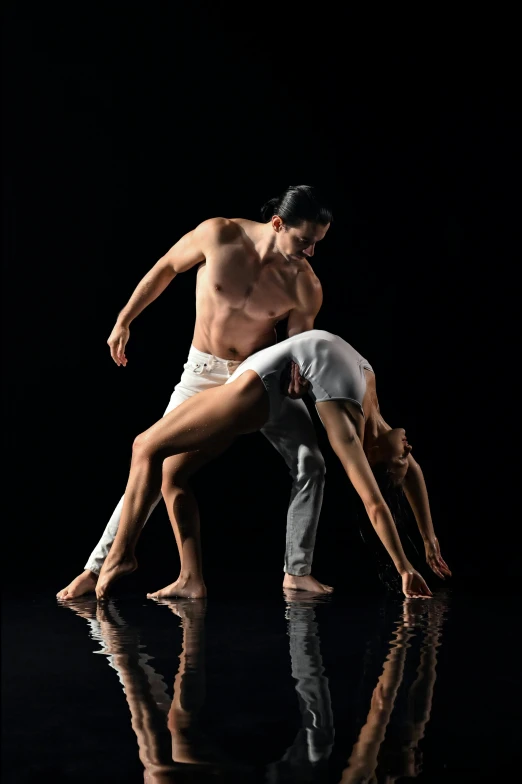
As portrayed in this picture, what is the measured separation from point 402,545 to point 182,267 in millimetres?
1147

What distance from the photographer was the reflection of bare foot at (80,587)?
9.99 feet

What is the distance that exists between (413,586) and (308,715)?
4.30 ft

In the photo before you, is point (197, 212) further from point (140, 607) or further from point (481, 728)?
point (481, 728)

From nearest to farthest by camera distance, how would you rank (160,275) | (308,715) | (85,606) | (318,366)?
(308,715) < (85,606) < (318,366) < (160,275)

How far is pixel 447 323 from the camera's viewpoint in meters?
4.55

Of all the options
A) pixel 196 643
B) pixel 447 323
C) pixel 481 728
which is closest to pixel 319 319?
pixel 447 323

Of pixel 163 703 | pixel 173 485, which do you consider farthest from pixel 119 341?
pixel 163 703

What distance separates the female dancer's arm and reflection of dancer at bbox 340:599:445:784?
43 centimetres

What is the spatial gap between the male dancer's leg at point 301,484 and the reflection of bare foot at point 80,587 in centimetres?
63

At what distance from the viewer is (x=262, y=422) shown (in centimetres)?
306

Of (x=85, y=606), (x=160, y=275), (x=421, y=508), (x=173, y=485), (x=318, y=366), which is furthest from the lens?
(x=160, y=275)

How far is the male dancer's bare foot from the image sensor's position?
10.6ft

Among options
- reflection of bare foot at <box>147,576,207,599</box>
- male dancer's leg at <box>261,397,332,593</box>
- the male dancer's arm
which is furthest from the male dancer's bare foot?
the male dancer's arm

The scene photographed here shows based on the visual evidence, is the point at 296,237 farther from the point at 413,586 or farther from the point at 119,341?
the point at 413,586
